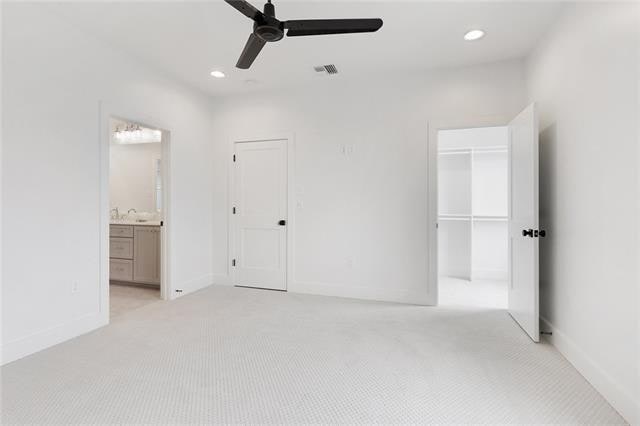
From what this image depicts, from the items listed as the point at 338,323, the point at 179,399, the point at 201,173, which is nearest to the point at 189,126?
the point at 201,173

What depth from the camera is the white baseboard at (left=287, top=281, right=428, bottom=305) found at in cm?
382

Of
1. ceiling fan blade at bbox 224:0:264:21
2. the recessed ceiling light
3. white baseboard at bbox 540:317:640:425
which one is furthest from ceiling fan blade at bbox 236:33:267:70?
Answer: white baseboard at bbox 540:317:640:425

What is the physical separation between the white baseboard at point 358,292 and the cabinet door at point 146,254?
1.79m

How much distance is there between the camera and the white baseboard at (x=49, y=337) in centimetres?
234

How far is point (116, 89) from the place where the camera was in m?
3.17

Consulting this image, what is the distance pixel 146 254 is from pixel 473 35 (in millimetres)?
4476

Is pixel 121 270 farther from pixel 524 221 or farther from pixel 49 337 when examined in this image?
pixel 524 221

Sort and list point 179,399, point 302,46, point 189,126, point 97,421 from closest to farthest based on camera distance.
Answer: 1. point 97,421
2. point 179,399
3. point 302,46
4. point 189,126

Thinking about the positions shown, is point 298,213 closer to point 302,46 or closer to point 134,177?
point 302,46

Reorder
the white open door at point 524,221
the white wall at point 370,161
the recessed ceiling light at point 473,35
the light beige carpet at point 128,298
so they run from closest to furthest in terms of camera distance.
→ the white open door at point 524,221
the recessed ceiling light at point 473,35
the light beige carpet at point 128,298
the white wall at point 370,161

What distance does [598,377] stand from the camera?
6.60ft

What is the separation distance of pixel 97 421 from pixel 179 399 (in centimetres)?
39

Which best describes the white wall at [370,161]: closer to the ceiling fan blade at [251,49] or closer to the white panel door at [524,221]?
the white panel door at [524,221]

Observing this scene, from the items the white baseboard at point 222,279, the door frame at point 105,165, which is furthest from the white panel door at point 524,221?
the door frame at point 105,165
